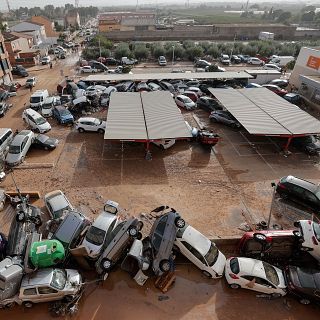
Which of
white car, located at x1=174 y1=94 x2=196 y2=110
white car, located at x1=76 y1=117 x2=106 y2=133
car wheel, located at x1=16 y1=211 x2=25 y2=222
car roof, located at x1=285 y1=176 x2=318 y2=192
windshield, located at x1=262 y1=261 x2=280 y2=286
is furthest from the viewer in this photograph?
Result: white car, located at x1=174 y1=94 x2=196 y2=110

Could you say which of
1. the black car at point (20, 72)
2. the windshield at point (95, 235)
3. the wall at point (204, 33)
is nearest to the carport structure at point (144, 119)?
the windshield at point (95, 235)

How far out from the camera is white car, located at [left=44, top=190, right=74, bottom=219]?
44.6 feet

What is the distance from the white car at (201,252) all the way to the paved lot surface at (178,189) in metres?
0.55

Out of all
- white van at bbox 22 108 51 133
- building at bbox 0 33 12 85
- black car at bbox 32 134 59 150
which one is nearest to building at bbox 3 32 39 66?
building at bbox 0 33 12 85

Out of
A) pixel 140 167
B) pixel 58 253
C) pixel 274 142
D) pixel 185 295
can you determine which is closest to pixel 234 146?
pixel 274 142

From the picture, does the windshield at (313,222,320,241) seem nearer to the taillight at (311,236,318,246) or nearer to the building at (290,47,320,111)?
the taillight at (311,236,318,246)

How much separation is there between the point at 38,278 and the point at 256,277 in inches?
327

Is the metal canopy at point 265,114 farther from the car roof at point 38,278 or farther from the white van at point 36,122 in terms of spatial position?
the white van at point 36,122

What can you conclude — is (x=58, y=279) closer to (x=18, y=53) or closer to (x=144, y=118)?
(x=144, y=118)

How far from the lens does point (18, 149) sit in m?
18.9

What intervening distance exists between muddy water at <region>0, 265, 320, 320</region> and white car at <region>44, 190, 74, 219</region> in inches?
167

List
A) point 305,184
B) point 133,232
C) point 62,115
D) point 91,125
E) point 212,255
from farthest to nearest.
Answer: point 62,115 < point 91,125 < point 305,184 < point 133,232 < point 212,255

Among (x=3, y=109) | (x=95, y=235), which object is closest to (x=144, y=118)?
(x=95, y=235)

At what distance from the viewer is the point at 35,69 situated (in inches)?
1773
